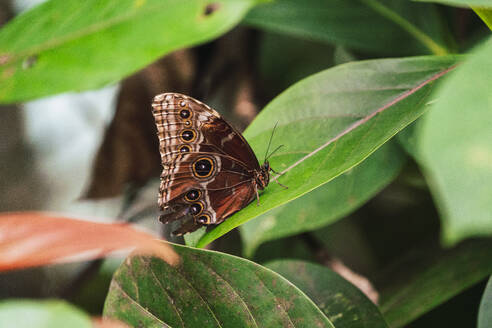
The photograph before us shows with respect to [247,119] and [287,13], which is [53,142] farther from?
[287,13]

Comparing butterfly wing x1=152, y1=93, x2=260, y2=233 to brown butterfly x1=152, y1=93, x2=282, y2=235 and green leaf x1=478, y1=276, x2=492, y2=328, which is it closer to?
brown butterfly x1=152, y1=93, x2=282, y2=235

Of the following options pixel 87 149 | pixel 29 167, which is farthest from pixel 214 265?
pixel 87 149

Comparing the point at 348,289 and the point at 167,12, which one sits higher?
the point at 167,12

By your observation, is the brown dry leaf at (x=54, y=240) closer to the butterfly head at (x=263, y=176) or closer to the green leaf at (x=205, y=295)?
the green leaf at (x=205, y=295)

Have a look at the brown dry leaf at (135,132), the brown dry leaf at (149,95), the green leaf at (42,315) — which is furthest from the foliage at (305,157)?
the brown dry leaf at (135,132)

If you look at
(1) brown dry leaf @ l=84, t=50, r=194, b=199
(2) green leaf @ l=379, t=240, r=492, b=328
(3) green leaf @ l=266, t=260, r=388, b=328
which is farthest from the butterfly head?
(1) brown dry leaf @ l=84, t=50, r=194, b=199

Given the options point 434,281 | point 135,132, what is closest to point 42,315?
point 434,281
